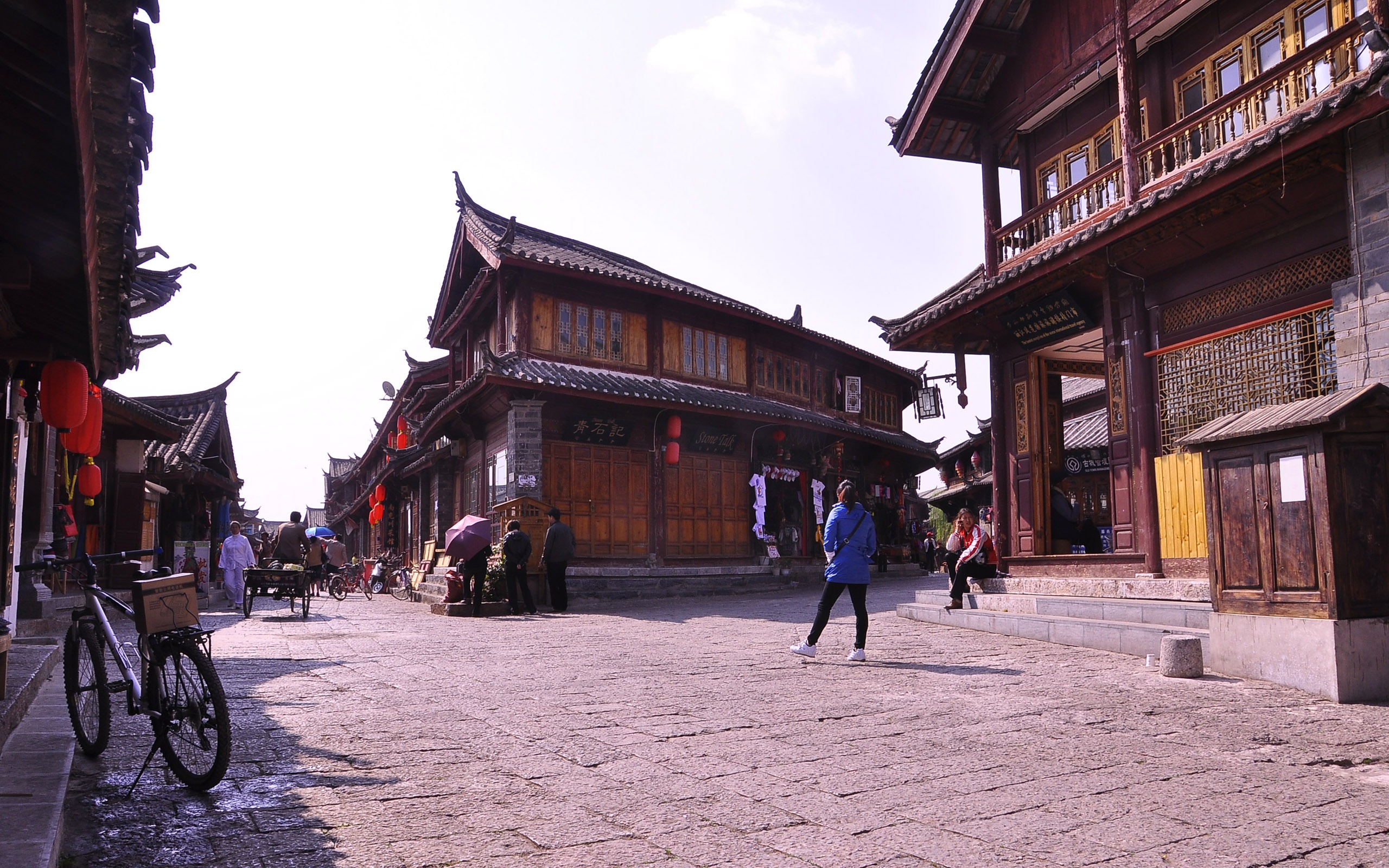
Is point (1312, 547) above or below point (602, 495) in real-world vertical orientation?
below

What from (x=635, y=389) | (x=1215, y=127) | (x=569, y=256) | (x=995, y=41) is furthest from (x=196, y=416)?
(x=1215, y=127)

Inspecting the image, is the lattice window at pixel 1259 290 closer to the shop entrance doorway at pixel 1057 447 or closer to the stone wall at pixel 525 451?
the shop entrance doorway at pixel 1057 447

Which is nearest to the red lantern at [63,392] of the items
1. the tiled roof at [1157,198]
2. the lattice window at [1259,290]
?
the tiled roof at [1157,198]

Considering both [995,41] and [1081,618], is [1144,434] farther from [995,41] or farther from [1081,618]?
[995,41]

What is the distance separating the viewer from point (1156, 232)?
956cm

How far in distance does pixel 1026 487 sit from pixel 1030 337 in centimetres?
191

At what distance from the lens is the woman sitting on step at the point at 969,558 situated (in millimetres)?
11875

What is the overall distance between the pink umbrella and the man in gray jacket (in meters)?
0.99

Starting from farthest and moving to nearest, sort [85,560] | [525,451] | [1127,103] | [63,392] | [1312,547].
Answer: [525,451] → [1127,103] → [63,392] → [1312,547] → [85,560]

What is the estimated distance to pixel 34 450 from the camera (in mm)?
11961

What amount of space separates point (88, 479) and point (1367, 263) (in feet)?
51.6

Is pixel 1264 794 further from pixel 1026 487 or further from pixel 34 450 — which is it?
pixel 34 450

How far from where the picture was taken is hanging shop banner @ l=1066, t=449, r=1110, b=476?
21797 mm

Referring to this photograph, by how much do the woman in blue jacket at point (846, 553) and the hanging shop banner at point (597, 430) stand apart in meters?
9.86
